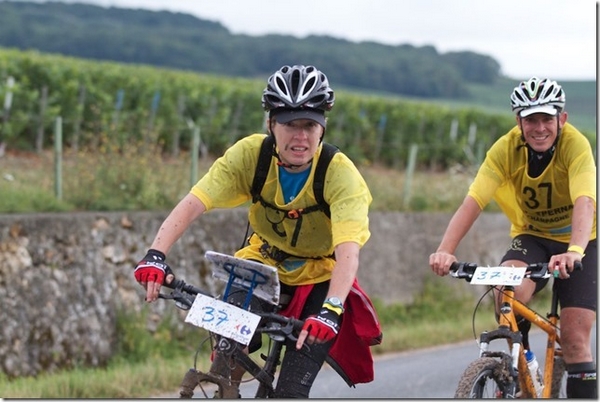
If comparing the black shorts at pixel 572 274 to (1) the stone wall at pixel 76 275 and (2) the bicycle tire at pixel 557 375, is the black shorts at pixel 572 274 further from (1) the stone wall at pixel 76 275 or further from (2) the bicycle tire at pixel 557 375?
(1) the stone wall at pixel 76 275

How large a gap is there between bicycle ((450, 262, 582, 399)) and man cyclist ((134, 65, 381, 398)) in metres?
0.67

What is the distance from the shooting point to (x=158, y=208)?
14.1 metres

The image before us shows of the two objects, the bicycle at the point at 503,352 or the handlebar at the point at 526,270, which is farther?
the handlebar at the point at 526,270

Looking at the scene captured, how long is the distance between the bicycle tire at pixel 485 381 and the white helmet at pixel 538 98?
5.32 feet

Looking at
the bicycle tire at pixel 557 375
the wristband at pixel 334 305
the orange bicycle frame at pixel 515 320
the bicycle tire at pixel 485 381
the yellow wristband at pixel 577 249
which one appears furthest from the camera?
the bicycle tire at pixel 557 375

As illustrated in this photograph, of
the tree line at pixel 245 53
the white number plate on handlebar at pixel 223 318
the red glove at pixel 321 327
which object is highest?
the red glove at pixel 321 327

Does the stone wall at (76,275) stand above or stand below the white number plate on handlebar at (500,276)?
below

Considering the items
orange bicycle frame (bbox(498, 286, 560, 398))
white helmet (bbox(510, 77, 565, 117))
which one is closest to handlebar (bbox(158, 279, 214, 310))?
orange bicycle frame (bbox(498, 286, 560, 398))

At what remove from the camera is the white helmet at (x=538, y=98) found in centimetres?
708

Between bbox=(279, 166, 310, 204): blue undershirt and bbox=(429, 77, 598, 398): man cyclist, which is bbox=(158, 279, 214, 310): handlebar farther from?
bbox=(429, 77, 598, 398): man cyclist

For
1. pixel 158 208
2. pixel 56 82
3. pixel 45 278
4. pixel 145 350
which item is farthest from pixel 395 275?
pixel 56 82

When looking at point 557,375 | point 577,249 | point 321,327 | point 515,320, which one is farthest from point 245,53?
point 321,327

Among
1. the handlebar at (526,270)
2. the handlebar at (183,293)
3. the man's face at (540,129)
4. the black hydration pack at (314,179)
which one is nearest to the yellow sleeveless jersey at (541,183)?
the man's face at (540,129)

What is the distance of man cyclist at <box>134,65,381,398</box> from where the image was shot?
218 inches
